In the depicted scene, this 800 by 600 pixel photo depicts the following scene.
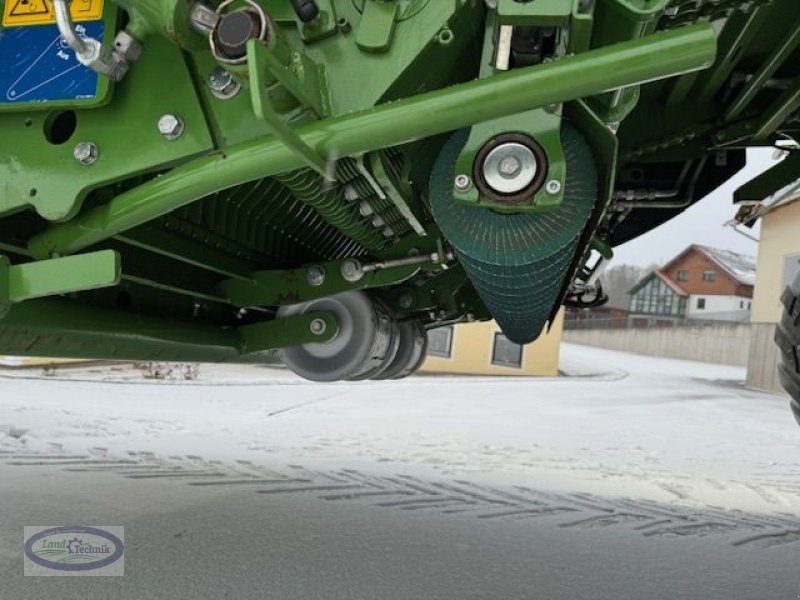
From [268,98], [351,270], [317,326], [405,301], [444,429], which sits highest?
[268,98]

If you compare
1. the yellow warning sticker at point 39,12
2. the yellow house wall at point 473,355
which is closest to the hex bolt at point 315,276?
the yellow warning sticker at point 39,12

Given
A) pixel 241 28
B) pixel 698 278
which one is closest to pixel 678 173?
pixel 241 28

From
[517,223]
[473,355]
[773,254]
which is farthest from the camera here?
[773,254]

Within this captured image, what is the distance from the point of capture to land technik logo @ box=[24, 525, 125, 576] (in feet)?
6.70

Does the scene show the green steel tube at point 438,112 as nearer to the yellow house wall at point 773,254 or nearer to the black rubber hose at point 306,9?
the black rubber hose at point 306,9

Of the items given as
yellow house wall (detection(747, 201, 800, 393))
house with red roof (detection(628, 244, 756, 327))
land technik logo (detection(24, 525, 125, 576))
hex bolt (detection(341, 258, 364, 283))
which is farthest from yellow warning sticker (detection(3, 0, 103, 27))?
house with red roof (detection(628, 244, 756, 327))

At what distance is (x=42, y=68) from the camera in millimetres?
1514

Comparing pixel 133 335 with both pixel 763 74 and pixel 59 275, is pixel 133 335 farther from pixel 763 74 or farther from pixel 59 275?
pixel 763 74

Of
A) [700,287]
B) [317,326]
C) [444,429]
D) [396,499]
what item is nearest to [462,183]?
[317,326]

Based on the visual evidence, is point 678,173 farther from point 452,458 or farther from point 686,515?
point 452,458

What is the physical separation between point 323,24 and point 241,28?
0.21 meters

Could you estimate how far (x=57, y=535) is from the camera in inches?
90.9

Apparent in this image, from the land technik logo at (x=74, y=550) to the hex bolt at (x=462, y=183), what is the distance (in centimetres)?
147

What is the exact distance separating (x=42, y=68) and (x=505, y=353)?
1241cm
